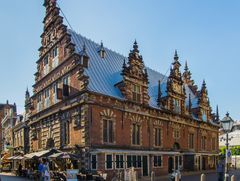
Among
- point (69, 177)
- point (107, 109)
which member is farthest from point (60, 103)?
point (69, 177)

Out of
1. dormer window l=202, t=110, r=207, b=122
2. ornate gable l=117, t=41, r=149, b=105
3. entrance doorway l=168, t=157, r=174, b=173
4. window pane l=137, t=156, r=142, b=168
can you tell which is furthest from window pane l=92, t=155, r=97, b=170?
dormer window l=202, t=110, r=207, b=122

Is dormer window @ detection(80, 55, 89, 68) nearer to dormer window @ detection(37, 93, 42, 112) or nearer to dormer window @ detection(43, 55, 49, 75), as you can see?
dormer window @ detection(43, 55, 49, 75)

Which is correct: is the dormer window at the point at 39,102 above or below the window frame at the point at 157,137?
above

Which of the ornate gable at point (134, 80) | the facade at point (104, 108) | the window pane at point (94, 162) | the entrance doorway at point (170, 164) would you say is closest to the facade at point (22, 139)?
the facade at point (104, 108)

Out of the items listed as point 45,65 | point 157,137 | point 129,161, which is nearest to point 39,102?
point 45,65

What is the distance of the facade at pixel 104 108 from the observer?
1205 inches

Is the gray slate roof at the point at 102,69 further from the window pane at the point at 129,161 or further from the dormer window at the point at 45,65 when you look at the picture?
the window pane at the point at 129,161

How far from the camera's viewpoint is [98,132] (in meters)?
30.4

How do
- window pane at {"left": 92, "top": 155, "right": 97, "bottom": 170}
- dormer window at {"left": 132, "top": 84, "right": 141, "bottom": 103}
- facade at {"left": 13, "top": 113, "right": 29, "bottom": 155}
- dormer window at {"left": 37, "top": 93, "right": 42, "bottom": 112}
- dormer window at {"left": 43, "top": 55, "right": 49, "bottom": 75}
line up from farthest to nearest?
facade at {"left": 13, "top": 113, "right": 29, "bottom": 155} → dormer window at {"left": 37, "top": 93, "right": 42, "bottom": 112} → dormer window at {"left": 43, "top": 55, "right": 49, "bottom": 75} → dormer window at {"left": 132, "top": 84, "right": 141, "bottom": 103} → window pane at {"left": 92, "top": 155, "right": 97, "bottom": 170}

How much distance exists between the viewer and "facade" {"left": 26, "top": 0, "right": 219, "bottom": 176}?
30.6 meters

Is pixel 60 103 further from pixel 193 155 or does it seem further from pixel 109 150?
pixel 193 155

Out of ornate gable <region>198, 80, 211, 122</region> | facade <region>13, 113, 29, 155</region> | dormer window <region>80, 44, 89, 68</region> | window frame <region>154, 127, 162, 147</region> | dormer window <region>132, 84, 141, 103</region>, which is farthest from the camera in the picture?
ornate gable <region>198, 80, 211, 122</region>

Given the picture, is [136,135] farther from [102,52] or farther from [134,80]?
[102,52]

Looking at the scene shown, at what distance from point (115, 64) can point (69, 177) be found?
18279 mm
